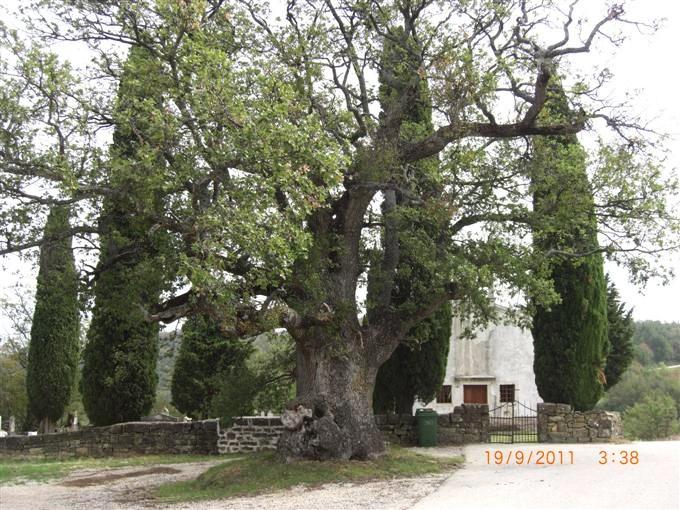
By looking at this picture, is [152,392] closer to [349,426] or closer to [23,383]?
[349,426]

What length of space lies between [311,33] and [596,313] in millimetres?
11321

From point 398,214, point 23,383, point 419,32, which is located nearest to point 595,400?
point 398,214

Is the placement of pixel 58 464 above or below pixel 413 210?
below

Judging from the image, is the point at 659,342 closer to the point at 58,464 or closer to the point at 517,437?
the point at 517,437

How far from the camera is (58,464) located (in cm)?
1753


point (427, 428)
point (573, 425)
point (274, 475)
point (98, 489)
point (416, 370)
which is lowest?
point (98, 489)

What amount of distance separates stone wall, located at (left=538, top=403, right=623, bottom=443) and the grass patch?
608 centimetres

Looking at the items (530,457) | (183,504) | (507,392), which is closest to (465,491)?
(183,504)

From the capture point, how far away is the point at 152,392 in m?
21.6

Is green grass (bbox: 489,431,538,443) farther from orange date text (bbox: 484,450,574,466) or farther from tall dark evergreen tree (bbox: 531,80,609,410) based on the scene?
orange date text (bbox: 484,450,574,466)

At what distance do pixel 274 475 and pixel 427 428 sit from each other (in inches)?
285

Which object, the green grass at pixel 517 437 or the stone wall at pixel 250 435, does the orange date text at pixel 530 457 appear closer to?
the green grass at pixel 517 437

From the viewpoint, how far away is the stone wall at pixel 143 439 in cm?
1933

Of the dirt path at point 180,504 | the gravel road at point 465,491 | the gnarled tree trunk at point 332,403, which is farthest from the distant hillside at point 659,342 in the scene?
the dirt path at point 180,504
